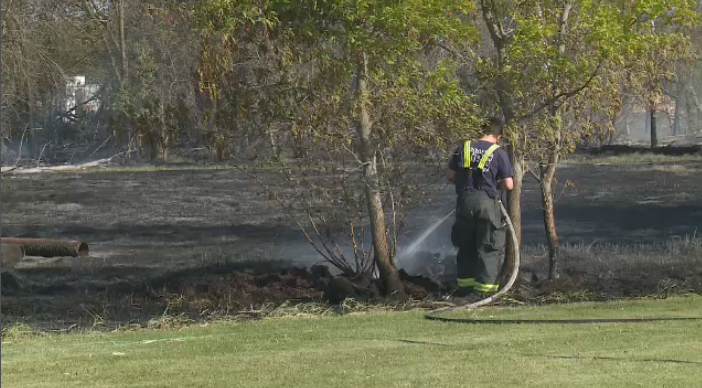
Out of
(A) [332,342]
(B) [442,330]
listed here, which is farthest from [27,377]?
(B) [442,330]

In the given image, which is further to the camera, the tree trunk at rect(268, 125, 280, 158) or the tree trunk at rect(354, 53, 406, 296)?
the tree trunk at rect(268, 125, 280, 158)

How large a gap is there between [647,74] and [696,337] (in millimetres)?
7428

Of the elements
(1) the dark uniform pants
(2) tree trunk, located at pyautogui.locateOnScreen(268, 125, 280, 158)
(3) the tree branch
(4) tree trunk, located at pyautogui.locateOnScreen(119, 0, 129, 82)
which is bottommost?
(1) the dark uniform pants

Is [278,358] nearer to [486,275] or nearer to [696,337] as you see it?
[696,337]

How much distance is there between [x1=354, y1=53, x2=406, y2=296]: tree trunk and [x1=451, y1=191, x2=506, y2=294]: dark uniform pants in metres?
3.30

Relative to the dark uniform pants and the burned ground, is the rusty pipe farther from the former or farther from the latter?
the dark uniform pants

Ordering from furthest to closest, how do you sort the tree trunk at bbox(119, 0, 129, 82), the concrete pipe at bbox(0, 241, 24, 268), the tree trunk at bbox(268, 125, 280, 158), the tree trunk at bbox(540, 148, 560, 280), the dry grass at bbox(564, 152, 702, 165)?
the dry grass at bbox(564, 152, 702, 165)
the tree trunk at bbox(119, 0, 129, 82)
the concrete pipe at bbox(0, 241, 24, 268)
the tree trunk at bbox(540, 148, 560, 280)
the tree trunk at bbox(268, 125, 280, 158)

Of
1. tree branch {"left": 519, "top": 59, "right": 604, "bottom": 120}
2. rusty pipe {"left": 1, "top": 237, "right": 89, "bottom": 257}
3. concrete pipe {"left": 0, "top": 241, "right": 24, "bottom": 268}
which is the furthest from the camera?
rusty pipe {"left": 1, "top": 237, "right": 89, "bottom": 257}

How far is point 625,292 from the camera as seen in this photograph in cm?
1588

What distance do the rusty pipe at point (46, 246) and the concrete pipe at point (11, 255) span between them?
92mm

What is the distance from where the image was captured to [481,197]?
468 inches

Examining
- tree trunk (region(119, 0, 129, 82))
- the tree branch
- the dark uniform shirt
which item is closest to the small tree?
the tree branch

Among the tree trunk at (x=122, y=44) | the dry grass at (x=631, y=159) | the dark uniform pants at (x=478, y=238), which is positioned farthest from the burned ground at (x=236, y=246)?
the dry grass at (x=631, y=159)

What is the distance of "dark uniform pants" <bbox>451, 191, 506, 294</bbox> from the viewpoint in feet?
38.9
